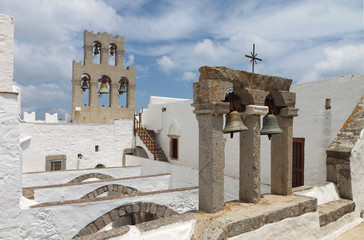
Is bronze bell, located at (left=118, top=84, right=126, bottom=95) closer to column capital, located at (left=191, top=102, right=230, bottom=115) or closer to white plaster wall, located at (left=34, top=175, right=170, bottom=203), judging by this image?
white plaster wall, located at (left=34, top=175, right=170, bottom=203)

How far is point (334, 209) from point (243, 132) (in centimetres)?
204

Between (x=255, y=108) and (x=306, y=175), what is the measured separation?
184 inches

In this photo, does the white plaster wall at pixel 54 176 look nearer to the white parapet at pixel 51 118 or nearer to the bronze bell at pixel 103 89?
the bronze bell at pixel 103 89

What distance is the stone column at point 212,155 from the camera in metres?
3.37

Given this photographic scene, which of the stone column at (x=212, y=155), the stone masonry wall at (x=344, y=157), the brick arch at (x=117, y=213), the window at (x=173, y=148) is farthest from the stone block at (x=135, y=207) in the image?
the window at (x=173, y=148)

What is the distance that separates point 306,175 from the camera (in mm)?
7480

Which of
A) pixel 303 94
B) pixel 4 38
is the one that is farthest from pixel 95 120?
pixel 303 94

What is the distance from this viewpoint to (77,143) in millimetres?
12844

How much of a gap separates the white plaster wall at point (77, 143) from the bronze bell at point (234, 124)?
413 inches

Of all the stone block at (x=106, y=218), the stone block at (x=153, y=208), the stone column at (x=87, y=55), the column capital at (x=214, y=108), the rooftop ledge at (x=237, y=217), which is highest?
the stone column at (x=87, y=55)

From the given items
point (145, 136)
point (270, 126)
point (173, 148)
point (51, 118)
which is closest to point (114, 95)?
point (145, 136)

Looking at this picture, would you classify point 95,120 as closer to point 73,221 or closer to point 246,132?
point 73,221

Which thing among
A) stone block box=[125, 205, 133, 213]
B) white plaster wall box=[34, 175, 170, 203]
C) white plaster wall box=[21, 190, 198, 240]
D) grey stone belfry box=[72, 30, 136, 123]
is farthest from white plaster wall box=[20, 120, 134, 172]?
stone block box=[125, 205, 133, 213]

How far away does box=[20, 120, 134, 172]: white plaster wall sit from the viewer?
11.6 metres
